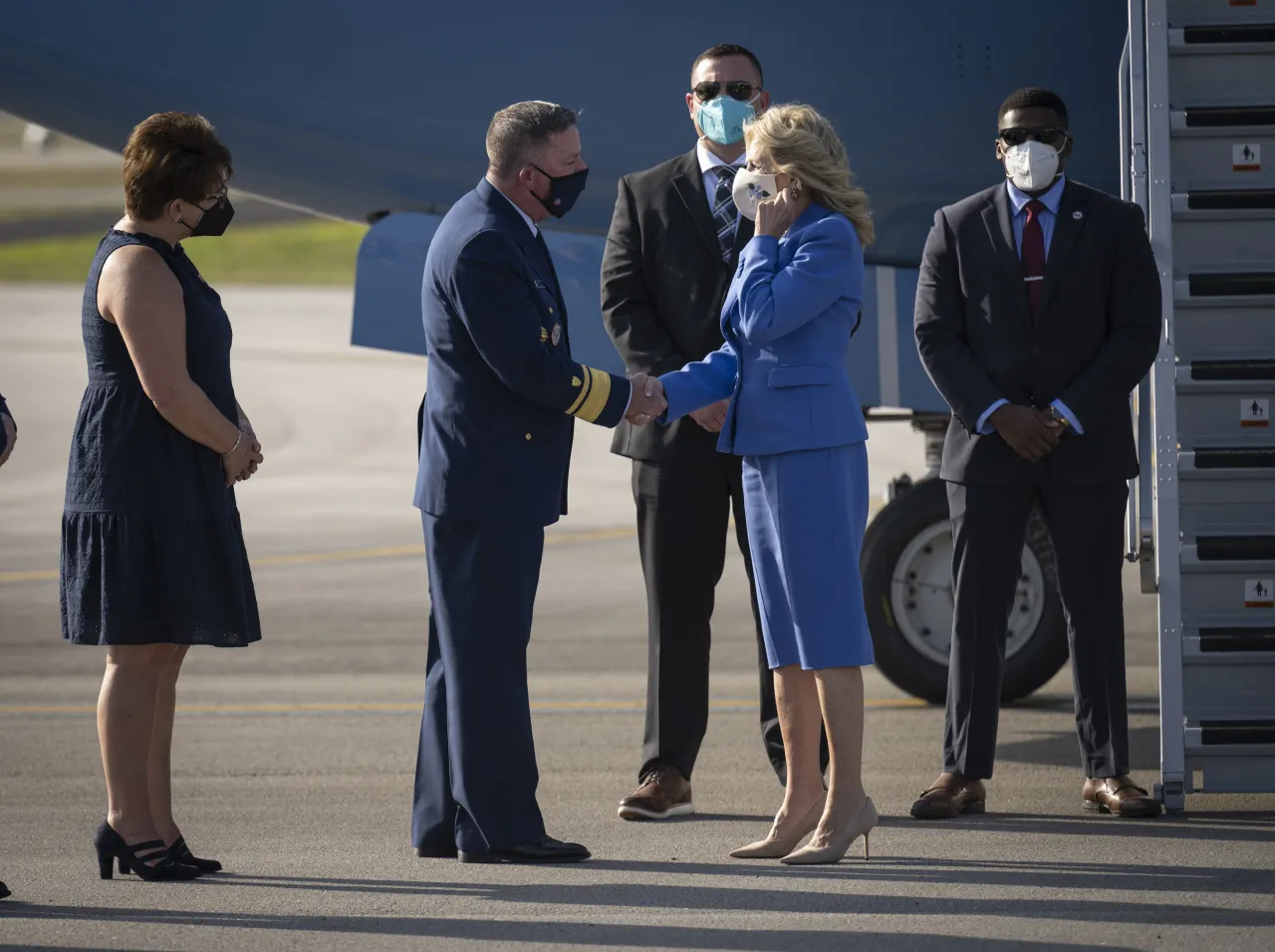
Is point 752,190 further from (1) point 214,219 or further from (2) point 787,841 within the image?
(2) point 787,841

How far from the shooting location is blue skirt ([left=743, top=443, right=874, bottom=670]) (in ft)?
14.4

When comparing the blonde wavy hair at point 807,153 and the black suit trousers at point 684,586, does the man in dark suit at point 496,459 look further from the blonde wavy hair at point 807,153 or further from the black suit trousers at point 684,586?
the black suit trousers at point 684,586

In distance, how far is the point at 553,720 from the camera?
22.6 feet

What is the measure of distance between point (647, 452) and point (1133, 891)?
1908mm

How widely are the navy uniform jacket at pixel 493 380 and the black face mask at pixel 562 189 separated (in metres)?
0.09

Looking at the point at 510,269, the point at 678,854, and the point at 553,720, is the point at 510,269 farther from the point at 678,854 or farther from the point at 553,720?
the point at 553,720

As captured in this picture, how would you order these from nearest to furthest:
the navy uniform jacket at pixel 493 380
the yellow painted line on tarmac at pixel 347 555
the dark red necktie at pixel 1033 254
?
the navy uniform jacket at pixel 493 380 → the dark red necktie at pixel 1033 254 → the yellow painted line on tarmac at pixel 347 555

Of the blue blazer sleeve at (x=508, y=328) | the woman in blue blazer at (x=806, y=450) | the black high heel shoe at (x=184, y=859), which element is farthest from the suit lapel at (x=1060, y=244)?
the black high heel shoe at (x=184, y=859)

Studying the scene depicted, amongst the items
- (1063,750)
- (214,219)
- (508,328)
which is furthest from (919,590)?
(214,219)

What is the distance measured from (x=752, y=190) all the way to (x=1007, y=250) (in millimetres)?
1031

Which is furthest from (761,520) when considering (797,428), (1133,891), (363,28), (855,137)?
(363,28)

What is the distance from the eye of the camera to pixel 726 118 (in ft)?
17.4

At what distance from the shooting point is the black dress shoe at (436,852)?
467cm

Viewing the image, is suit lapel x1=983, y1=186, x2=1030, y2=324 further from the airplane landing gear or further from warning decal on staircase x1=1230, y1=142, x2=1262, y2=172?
the airplane landing gear
